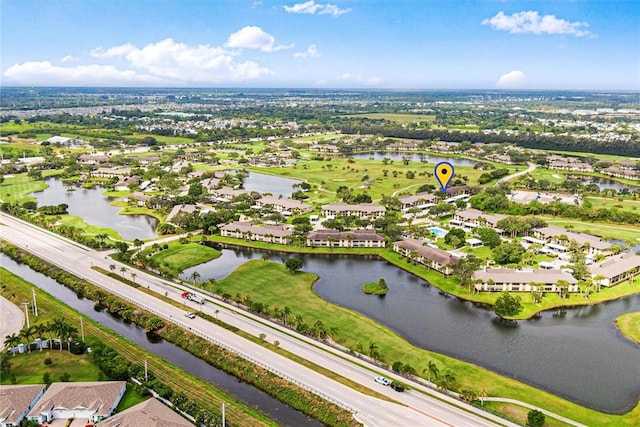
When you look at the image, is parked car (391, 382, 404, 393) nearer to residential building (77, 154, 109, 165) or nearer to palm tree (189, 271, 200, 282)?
palm tree (189, 271, 200, 282)

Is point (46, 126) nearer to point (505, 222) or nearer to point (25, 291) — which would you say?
point (25, 291)

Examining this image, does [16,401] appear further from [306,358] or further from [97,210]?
[97,210]

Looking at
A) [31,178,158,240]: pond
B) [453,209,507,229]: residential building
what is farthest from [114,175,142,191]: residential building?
[453,209,507,229]: residential building

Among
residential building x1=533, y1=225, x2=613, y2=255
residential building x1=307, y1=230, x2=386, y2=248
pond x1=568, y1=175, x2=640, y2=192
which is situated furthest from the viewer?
pond x1=568, y1=175, x2=640, y2=192

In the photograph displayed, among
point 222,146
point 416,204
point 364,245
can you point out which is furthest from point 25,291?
point 222,146

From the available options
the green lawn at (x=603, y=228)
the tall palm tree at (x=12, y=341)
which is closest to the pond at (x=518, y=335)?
the tall palm tree at (x=12, y=341)

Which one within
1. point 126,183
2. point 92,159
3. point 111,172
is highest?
point 92,159

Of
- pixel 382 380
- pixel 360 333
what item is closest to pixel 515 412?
pixel 382 380
